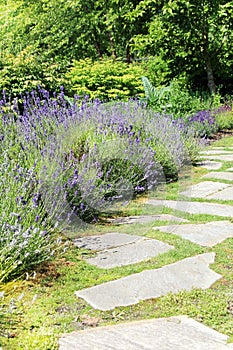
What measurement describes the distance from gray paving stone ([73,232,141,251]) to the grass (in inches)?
4.0

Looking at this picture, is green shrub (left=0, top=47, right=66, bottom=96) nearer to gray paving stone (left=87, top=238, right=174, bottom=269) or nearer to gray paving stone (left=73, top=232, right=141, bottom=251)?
gray paving stone (left=73, top=232, right=141, bottom=251)

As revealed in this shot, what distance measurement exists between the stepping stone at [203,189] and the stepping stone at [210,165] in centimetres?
80

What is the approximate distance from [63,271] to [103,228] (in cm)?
91

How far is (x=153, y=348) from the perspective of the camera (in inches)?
76.6

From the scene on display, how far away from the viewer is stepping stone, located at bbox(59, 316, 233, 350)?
196 cm

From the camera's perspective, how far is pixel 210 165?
623 cm

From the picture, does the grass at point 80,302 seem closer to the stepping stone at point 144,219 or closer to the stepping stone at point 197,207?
the stepping stone at point 144,219

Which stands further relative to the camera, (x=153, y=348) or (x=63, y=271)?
(x=63, y=271)

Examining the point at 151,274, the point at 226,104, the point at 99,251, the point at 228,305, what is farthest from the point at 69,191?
the point at 226,104

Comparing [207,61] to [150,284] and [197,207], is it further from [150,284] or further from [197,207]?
[150,284]

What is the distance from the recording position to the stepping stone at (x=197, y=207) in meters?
4.14

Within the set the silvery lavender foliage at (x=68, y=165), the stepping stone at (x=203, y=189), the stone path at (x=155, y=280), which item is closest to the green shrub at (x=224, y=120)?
the silvery lavender foliage at (x=68, y=165)

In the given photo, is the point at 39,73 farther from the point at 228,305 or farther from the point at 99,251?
the point at 228,305

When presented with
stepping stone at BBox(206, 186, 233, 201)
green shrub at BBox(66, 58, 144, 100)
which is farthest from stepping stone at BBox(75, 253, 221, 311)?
green shrub at BBox(66, 58, 144, 100)
